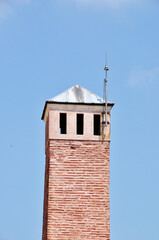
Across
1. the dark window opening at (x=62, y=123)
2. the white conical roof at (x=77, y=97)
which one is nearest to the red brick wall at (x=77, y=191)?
the dark window opening at (x=62, y=123)

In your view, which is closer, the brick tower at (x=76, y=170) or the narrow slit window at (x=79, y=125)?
the brick tower at (x=76, y=170)

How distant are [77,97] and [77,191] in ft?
10.8

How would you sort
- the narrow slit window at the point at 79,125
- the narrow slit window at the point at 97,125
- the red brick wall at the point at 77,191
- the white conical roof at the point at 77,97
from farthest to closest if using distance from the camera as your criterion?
the narrow slit window at the point at 79,125 < the narrow slit window at the point at 97,125 < the white conical roof at the point at 77,97 < the red brick wall at the point at 77,191

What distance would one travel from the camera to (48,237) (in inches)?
743

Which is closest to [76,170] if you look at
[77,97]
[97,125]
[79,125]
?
[79,125]

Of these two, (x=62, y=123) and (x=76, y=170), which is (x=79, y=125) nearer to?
(x=62, y=123)

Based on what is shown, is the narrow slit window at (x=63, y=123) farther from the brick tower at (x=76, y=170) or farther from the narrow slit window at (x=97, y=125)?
the narrow slit window at (x=97, y=125)

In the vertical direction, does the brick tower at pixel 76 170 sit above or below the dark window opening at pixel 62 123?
below

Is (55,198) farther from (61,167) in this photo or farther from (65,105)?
(65,105)

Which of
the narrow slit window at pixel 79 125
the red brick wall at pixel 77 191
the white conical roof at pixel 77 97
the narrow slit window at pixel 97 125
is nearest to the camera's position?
the red brick wall at pixel 77 191

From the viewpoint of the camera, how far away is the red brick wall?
62.4 feet

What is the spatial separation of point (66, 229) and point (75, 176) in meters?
1.73

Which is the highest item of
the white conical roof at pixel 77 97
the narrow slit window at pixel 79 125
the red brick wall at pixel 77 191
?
the white conical roof at pixel 77 97

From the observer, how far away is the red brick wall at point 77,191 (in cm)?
1903
